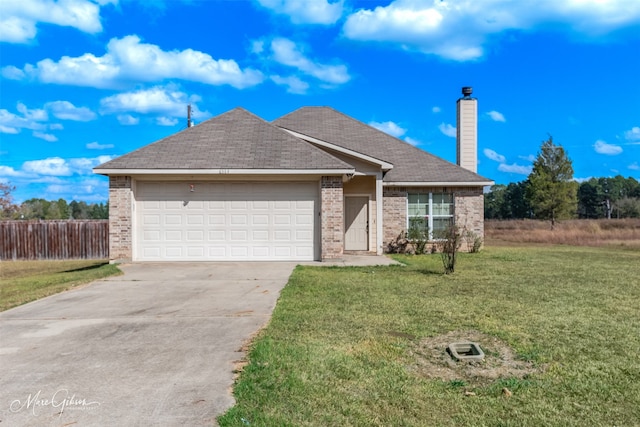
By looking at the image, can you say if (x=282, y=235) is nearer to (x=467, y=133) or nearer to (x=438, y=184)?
(x=438, y=184)

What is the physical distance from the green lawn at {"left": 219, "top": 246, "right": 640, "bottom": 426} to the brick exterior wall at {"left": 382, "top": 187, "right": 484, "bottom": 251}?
297 inches

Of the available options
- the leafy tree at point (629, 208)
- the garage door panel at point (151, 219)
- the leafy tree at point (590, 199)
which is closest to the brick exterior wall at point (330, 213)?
the garage door panel at point (151, 219)

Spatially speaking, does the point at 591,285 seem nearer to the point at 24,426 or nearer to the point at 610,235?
the point at 24,426

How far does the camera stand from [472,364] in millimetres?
4586

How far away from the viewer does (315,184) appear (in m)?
13.4

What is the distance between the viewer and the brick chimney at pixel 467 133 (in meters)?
18.6

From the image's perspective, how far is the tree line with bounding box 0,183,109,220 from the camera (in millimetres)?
32969

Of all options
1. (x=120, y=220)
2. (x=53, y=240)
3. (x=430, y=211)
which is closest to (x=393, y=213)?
(x=430, y=211)

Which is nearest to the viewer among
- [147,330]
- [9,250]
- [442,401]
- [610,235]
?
[442,401]

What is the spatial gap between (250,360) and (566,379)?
9.70 ft

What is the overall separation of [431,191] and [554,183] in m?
18.3

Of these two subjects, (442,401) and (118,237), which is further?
(118,237)

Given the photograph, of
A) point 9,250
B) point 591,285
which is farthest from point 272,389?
point 9,250

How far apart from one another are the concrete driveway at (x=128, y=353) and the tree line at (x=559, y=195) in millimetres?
27248
